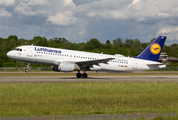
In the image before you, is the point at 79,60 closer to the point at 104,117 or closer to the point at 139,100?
the point at 139,100

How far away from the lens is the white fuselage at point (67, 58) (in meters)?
34.8

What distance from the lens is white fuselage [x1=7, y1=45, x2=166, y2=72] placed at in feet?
114

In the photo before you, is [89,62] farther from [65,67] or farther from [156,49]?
[156,49]

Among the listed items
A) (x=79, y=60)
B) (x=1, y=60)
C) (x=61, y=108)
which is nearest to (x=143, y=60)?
(x=79, y=60)

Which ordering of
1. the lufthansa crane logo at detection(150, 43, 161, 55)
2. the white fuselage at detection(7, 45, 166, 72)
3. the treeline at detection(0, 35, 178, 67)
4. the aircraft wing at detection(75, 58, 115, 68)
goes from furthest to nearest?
1. the treeline at detection(0, 35, 178, 67)
2. the lufthansa crane logo at detection(150, 43, 161, 55)
3. the white fuselage at detection(7, 45, 166, 72)
4. the aircraft wing at detection(75, 58, 115, 68)

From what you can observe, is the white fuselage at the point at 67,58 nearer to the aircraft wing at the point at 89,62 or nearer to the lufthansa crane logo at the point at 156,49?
the aircraft wing at the point at 89,62

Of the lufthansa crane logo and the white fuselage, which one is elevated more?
the lufthansa crane logo

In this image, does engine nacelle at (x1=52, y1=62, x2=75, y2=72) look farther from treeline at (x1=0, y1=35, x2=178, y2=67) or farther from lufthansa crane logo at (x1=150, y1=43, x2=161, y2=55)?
treeline at (x1=0, y1=35, x2=178, y2=67)

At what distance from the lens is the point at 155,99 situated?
15.6m

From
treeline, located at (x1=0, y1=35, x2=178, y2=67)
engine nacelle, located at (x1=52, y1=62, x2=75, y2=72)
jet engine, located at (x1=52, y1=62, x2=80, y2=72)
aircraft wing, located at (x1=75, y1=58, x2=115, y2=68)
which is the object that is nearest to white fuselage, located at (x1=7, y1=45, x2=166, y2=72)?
aircraft wing, located at (x1=75, y1=58, x2=115, y2=68)

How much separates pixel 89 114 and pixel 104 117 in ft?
3.14

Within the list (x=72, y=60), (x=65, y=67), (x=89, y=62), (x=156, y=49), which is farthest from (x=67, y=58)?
(x=156, y=49)

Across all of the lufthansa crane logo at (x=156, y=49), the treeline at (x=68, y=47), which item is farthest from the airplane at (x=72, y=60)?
the treeline at (x=68, y=47)

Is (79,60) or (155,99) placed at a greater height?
(79,60)
